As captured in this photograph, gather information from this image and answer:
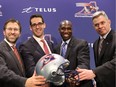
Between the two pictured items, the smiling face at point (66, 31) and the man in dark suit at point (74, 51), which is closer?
the man in dark suit at point (74, 51)

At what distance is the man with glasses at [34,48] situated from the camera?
9.29 ft

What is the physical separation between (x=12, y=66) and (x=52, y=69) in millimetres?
716

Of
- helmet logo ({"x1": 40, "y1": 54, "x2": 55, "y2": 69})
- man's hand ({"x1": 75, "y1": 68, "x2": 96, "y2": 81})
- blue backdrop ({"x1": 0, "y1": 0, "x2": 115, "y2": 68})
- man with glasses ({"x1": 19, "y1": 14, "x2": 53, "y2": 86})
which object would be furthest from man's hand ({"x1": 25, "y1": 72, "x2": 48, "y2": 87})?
blue backdrop ({"x1": 0, "y1": 0, "x2": 115, "y2": 68})

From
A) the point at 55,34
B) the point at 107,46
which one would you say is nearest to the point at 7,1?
the point at 55,34

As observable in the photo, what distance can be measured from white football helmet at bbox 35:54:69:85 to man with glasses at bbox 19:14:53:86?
23.8 inches

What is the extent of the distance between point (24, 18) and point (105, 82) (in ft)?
4.92

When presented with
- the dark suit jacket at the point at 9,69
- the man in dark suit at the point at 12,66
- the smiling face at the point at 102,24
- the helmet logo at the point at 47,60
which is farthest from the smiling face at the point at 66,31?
the helmet logo at the point at 47,60

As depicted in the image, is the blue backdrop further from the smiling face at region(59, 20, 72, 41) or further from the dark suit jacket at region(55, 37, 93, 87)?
the dark suit jacket at region(55, 37, 93, 87)

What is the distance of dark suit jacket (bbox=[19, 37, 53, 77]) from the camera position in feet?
9.23

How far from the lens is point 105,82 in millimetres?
2758

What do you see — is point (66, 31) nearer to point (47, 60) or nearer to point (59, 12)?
point (59, 12)

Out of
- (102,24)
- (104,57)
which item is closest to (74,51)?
(104,57)

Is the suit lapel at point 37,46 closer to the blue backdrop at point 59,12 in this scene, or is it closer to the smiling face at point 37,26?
the smiling face at point 37,26

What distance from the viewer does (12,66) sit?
2697mm
